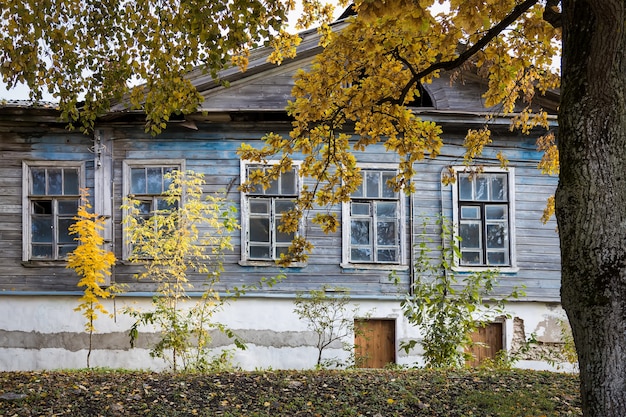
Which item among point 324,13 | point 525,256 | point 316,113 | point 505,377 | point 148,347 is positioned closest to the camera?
point 316,113

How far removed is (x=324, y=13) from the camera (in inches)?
344

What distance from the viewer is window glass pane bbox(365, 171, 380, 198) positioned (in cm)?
1215

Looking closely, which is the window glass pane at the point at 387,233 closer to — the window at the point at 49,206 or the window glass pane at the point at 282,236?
the window glass pane at the point at 282,236

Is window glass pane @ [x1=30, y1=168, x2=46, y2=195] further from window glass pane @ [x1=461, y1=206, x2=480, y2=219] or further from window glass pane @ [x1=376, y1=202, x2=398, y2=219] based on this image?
window glass pane @ [x1=461, y1=206, x2=480, y2=219]

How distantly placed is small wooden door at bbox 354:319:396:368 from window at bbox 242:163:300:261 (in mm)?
1929

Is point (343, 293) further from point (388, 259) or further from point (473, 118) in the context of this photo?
point (473, 118)

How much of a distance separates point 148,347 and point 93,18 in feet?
19.8

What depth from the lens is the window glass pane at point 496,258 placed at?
12.3 meters

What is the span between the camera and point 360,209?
12109 mm

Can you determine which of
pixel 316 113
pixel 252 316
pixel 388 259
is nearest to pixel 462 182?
pixel 388 259

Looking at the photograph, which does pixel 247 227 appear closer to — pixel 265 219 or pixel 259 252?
pixel 265 219

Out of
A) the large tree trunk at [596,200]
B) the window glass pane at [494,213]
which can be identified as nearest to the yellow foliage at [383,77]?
the large tree trunk at [596,200]

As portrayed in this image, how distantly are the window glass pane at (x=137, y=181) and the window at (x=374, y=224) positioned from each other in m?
3.64

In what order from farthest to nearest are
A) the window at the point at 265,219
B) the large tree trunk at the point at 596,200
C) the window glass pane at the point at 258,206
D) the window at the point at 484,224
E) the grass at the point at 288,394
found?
the window at the point at 484,224
the window glass pane at the point at 258,206
the window at the point at 265,219
the grass at the point at 288,394
the large tree trunk at the point at 596,200
